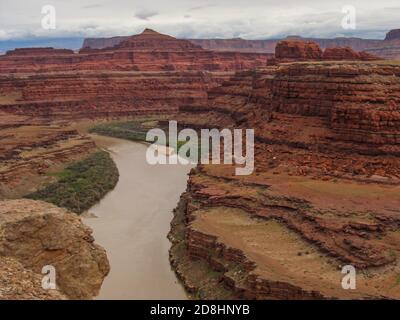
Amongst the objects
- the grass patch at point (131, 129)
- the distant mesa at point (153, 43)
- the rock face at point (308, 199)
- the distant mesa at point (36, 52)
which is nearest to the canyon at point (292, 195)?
the rock face at point (308, 199)

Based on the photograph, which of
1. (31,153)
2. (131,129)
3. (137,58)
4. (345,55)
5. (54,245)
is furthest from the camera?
(137,58)

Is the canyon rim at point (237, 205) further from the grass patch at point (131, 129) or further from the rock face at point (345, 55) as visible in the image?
the grass patch at point (131, 129)

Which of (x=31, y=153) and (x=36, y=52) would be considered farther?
(x=36, y=52)

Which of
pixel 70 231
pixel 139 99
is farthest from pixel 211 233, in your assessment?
pixel 139 99

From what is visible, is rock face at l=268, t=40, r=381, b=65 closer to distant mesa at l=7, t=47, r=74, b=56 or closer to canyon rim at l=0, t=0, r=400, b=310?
canyon rim at l=0, t=0, r=400, b=310

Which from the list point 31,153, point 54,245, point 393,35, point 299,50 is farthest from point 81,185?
point 393,35

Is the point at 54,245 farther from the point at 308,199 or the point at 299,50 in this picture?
the point at 299,50
